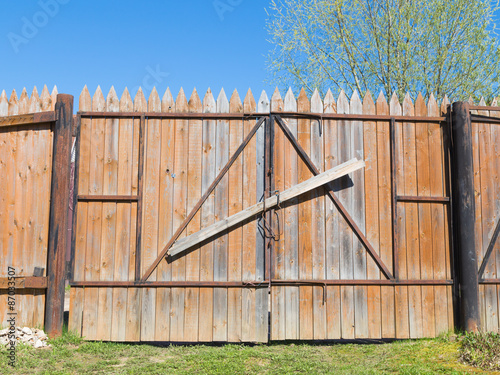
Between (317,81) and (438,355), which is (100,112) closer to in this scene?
(438,355)

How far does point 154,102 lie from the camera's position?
592cm

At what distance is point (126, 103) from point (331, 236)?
3248 millimetres

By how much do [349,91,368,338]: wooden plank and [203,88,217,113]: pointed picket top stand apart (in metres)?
1.86

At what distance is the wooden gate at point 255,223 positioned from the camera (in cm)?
564

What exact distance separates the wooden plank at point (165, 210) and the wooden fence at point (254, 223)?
0.01m

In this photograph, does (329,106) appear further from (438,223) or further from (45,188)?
(45,188)

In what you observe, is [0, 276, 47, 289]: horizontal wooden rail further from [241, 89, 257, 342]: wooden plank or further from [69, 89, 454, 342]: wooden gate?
[241, 89, 257, 342]: wooden plank

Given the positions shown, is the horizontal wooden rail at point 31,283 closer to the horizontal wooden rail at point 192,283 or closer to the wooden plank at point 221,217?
the horizontal wooden rail at point 192,283

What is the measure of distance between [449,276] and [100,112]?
16.8 ft

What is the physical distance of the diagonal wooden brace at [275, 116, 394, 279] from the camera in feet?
19.0

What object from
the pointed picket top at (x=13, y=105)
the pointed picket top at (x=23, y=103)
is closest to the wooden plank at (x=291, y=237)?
the pointed picket top at (x=23, y=103)

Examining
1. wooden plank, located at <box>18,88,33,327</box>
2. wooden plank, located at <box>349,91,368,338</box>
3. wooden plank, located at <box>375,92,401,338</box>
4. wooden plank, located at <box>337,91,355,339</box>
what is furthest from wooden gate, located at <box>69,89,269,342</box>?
wooden plank, located at <box>375,92,401,338</box>

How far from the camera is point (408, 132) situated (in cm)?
603

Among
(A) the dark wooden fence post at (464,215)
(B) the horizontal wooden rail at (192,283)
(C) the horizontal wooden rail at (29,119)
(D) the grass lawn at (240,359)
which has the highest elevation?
(C) the horizontal wooden rail at (29,119)
